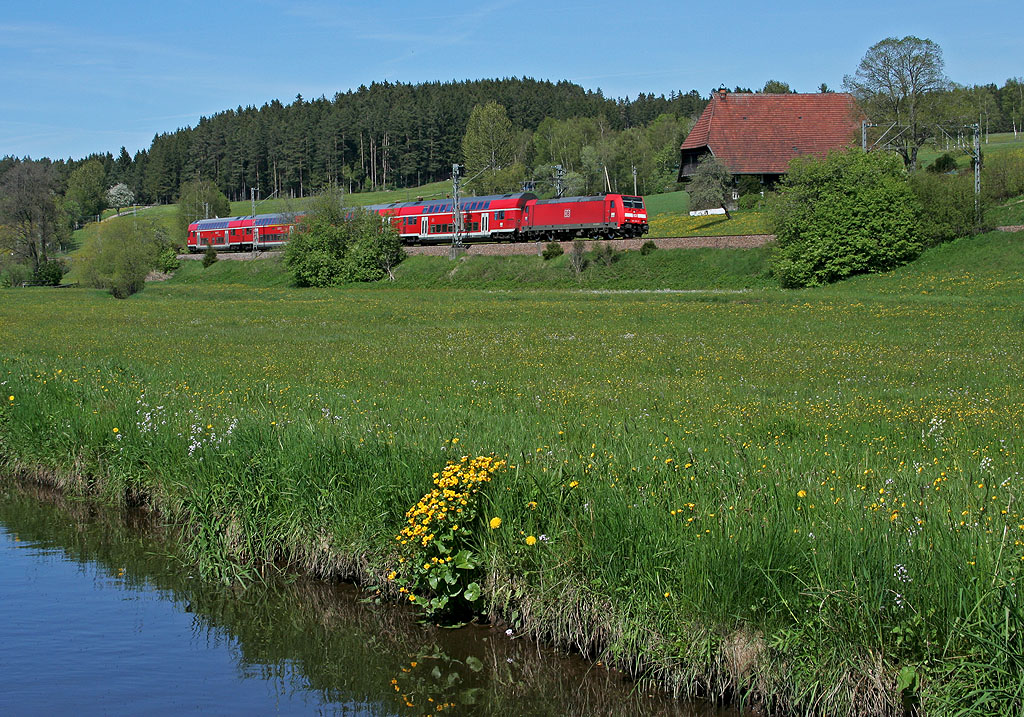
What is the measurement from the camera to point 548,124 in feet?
518

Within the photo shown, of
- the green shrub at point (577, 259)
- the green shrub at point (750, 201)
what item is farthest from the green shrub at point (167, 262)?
the green shrub at point (750, 201)

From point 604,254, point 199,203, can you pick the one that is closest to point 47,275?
point 199,203

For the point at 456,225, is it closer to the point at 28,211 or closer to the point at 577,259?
the point at 577,259

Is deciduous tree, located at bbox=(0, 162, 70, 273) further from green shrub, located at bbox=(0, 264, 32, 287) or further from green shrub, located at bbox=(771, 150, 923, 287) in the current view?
green shrub, located at bbox=(771, 150, 923, 287)

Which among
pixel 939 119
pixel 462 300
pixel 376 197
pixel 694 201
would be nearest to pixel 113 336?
pixel 462 300

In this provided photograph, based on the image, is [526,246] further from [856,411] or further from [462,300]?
[856,411]

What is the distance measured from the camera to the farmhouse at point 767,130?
84625 millimetres

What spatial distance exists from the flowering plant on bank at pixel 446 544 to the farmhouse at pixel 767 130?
78.8 meters

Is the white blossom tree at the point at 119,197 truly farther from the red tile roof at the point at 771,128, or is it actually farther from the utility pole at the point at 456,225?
the red tile roof at the point at 771,128

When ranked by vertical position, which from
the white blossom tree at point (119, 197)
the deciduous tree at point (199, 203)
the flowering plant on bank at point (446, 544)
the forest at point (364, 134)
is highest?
the forest at point (364, 134)

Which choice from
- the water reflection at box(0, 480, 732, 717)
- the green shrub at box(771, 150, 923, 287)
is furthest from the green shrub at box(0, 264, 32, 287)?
the water reflection at box(0, 480, 732, 717)

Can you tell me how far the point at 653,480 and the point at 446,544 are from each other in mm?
2068

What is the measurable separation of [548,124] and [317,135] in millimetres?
45506

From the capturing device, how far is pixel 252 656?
8.01 m
